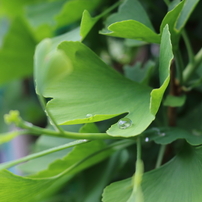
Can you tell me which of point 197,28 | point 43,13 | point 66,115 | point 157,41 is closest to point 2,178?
point 66,115

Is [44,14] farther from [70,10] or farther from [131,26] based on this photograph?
[131,26]

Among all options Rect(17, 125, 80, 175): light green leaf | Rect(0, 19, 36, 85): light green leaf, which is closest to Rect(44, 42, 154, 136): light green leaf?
Rect(17, 125, 80, 175): light green leaf

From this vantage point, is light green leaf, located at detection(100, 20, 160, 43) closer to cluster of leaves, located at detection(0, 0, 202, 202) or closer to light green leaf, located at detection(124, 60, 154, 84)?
cluster of leaves, located at detection(0, 0, 202, 202)

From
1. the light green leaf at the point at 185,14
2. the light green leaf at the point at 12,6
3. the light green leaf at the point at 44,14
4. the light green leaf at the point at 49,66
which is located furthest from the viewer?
the light green leaf at the point at 12,6

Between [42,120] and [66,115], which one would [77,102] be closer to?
[66,115]

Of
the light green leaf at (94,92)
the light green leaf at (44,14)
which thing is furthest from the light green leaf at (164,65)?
the light green leaf at (44,14)

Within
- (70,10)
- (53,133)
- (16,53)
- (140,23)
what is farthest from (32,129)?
(16,53)

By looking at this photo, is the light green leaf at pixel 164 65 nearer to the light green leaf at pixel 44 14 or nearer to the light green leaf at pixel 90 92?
the light green leaf at pixel 90 92
